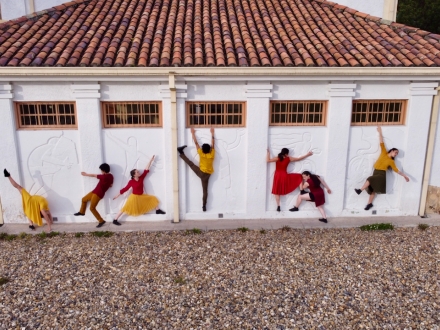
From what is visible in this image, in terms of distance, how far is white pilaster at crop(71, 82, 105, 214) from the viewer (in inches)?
292

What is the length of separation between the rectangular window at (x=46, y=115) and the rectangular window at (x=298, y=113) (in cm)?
429

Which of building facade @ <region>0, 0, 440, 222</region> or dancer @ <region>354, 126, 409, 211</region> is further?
dancer @ <region>354, 126, 409, 211</region>

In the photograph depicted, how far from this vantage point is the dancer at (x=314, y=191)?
802 centimetres

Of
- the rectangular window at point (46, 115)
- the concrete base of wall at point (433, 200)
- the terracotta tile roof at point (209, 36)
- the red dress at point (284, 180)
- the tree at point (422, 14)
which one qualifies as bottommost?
the concrete base of wall at point (433, 200)

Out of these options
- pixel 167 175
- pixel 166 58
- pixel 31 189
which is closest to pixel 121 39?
pixel 166 58

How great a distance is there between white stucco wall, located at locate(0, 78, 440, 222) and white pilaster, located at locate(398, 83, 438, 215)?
0.07 feet

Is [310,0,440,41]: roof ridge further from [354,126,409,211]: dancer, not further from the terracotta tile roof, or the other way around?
[354,126,409,211]: dancer

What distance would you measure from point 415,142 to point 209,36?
5.27m

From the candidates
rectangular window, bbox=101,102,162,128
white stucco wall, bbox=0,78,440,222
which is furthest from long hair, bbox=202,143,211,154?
rectangular window, bbox=101,102,162,128

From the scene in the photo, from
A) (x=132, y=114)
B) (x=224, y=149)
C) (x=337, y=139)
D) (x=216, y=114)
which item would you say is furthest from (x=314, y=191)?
(x=132, y=114)

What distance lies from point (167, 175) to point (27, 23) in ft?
16.8

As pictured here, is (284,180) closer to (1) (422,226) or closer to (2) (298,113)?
(2) (298,113)

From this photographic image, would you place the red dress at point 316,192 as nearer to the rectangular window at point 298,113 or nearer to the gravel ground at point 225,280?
the gravel ground at point 225,280

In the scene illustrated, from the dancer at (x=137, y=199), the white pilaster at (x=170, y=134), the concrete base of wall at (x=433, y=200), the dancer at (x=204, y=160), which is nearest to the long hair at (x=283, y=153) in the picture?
the dancer at (x=204, y=160)
